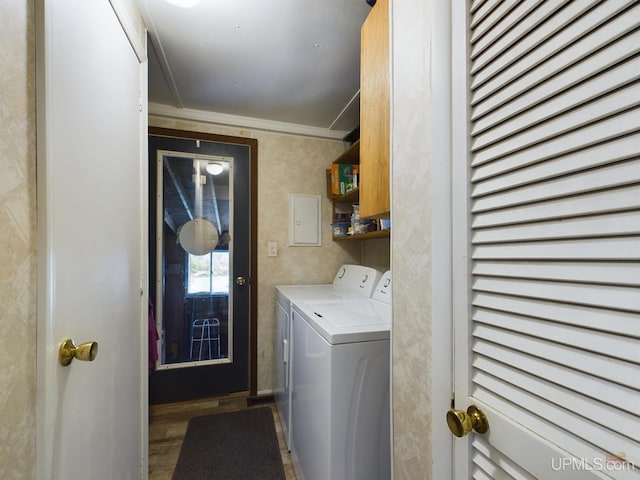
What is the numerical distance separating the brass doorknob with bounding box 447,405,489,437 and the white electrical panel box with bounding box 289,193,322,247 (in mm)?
1999

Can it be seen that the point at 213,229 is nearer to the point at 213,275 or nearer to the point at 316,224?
the point at 213,275

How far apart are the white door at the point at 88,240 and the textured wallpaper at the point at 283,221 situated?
1.15 m

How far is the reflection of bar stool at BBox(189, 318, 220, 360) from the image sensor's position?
7.45 feet

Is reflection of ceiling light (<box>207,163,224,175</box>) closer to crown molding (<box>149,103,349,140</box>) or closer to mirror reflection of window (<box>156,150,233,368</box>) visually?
mirror reflection of window (<box>156,150,233,368</box>)

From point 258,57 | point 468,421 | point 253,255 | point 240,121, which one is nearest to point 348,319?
point 468,421

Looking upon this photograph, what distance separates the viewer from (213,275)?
90.3 inches

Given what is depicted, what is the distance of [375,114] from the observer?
3.30 ft

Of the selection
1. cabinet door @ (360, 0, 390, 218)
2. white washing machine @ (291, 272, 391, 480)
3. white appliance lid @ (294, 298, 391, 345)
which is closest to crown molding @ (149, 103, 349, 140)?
cabinet door @ (360, 0, 390, 218)

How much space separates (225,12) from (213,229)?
1.45 meters

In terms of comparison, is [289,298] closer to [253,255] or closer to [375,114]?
[253,255]

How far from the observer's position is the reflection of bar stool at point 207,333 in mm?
2270

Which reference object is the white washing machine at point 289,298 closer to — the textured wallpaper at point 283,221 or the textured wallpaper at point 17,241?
the textured wallpaper at point 283,221

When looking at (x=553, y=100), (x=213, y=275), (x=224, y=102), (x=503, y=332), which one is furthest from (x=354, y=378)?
(x=224, y=102)

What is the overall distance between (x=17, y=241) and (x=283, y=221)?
192cm
